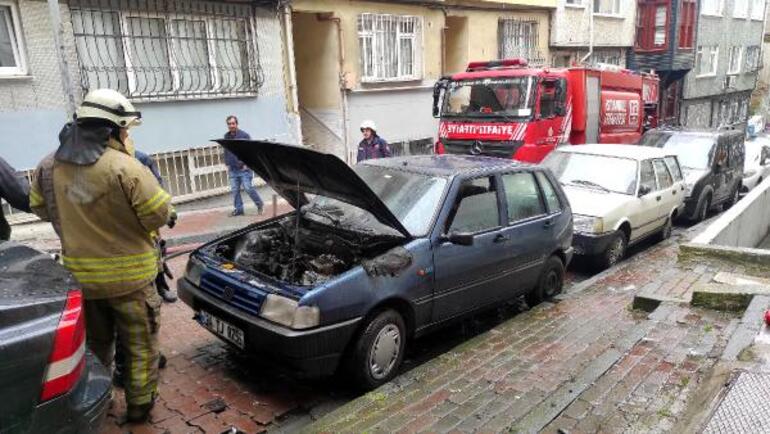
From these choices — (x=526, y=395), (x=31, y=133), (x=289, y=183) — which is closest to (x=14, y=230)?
(x=31, y=133)

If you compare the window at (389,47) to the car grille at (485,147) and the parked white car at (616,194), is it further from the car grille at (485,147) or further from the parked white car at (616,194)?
the parked white car at (616,194)

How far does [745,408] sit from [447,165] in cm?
288

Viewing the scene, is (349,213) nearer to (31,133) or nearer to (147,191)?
(147,191)

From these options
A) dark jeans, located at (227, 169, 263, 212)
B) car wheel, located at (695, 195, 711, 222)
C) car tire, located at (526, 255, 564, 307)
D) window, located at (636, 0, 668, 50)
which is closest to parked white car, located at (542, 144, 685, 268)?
car tire, located at (526, 255, 564, 307)

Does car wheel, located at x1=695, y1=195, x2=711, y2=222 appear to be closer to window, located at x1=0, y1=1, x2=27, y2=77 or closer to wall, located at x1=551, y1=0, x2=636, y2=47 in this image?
wall, located at x1=551, y1=0, x2=636, y2=47

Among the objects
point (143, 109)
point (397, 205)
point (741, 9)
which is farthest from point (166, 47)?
point (741, 9)

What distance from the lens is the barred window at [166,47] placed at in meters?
8.46

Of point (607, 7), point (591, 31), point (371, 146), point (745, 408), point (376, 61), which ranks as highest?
point (607, 7)

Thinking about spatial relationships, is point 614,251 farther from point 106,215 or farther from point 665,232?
point 106,215

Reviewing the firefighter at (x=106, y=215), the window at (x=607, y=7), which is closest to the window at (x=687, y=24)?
the window at (x=607, y=7)

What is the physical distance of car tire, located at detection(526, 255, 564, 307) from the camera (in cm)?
551

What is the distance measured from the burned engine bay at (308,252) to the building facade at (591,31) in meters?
16.0

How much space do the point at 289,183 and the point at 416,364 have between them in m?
1.84

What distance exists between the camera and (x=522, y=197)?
17.2 feet
